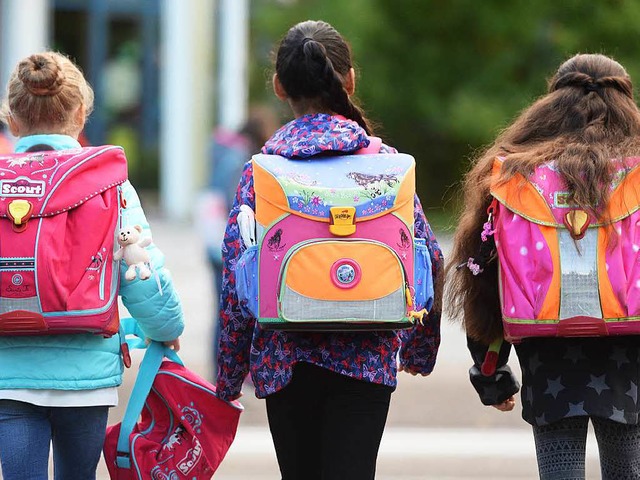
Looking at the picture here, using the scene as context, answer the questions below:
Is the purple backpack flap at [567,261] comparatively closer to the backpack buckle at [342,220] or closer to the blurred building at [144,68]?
the backpack buckle at [342,220]

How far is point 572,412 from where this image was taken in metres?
3.94

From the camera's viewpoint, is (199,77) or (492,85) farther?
(492,85)

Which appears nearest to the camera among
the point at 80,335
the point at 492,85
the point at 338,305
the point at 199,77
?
the point at 338,305

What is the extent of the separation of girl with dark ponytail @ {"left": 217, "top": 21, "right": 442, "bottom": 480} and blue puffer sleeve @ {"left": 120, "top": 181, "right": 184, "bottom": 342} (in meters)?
0.20

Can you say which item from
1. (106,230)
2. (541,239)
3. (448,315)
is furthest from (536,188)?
(106,230)

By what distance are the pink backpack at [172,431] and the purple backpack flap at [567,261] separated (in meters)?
1.06

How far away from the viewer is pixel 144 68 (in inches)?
987

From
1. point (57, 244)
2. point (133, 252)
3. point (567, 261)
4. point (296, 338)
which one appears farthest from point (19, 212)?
point (567, 261)

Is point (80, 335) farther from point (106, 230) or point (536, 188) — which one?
point (536, 188)

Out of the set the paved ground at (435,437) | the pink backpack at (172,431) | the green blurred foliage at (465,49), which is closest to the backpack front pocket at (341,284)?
the pink backpack at (172,431)

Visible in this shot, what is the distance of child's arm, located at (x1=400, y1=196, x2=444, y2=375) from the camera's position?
4129 mm

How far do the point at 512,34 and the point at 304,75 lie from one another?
2086 centimetres

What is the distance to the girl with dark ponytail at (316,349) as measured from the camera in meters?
3.85

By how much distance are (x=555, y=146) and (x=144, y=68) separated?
853 inches
